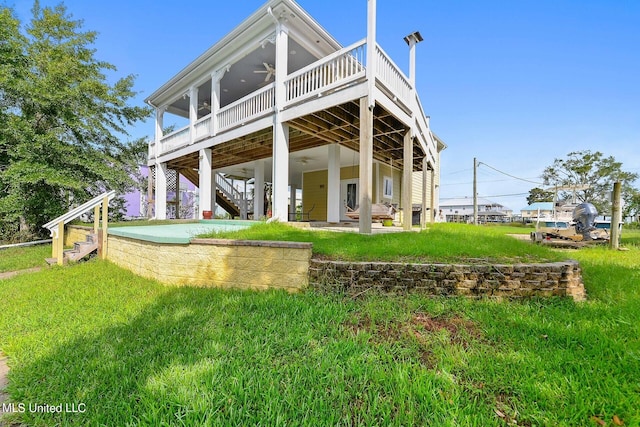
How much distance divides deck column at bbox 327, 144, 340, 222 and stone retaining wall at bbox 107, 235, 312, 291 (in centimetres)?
505

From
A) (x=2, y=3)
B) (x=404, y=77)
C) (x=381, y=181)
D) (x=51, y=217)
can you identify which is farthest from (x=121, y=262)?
(x=2, y=3)

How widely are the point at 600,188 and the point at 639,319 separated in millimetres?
37445

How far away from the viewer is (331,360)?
203 centimetres

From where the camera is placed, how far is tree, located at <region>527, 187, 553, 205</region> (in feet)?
115

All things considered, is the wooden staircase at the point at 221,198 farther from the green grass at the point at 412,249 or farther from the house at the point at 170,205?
the green grass at the point at 412,249

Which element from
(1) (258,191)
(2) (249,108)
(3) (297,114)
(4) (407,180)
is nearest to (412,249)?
(4) (407,180)

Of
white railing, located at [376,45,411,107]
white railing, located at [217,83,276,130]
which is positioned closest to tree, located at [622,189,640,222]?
white railing, located at [376,45,411,107]

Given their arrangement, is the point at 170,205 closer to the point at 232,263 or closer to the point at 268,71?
the point at 268,71

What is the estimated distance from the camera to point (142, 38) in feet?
30.0

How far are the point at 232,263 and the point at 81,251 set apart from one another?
15.9ft

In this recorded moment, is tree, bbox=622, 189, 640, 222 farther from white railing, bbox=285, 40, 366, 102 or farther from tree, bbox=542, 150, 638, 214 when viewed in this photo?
white railing, bbox=285, 40, 366, 102

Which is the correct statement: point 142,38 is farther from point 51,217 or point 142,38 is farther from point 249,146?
point 51,217

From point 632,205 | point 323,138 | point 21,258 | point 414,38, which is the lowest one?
point 21,258

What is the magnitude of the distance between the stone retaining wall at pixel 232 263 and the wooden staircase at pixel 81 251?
2.96m
